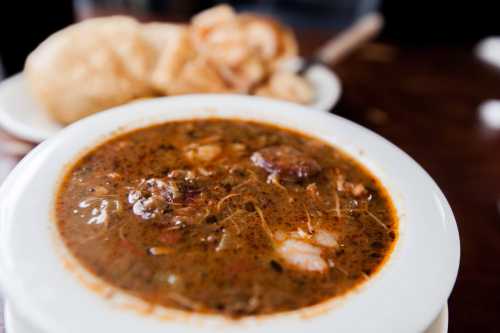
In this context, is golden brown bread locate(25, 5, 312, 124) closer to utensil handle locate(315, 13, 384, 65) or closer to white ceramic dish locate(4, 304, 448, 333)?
utensil handle locate(315, 13, 384, 65)

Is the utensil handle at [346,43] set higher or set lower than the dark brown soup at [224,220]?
lower

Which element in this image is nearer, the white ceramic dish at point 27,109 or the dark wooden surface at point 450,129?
the dark wooden surface at point 450,129

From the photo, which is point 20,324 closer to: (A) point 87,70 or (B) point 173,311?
(B) point 173,311

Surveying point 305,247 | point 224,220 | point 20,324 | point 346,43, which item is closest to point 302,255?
point 305,247

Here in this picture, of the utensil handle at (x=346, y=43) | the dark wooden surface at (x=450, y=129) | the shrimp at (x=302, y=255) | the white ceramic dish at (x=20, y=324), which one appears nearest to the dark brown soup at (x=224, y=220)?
the shrimp at (x=302, y=255)

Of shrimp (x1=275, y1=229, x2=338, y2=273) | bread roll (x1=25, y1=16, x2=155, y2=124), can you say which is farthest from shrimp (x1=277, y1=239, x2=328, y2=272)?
bread roll (x1=25, y1=16, x2=155, y2=124)

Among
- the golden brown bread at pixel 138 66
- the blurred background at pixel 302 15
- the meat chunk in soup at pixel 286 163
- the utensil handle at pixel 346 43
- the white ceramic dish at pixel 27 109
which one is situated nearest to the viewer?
the meat chunk in soup at pixel 286 163

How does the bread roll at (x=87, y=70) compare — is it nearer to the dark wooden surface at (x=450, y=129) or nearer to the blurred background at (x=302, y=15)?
the dark wooden surface at (x=450, y=129)
